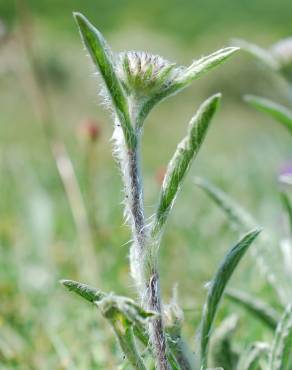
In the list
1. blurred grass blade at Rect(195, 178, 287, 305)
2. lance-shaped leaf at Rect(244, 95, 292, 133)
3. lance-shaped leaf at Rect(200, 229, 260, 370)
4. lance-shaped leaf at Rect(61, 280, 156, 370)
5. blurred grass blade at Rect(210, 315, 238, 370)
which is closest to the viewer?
lance-shaped leaf at Rect(61, 280, 156, 370)

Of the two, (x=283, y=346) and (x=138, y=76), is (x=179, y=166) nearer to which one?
(x=138, y=76)

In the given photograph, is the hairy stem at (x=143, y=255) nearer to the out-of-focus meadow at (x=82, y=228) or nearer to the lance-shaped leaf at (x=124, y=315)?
the lance-shaped leaf at (x=124, y=315)

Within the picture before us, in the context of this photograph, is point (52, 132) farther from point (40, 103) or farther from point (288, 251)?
point (288, 251)

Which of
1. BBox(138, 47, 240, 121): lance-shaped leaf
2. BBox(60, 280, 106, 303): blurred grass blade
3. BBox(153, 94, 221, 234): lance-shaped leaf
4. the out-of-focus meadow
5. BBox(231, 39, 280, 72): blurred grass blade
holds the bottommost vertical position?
the out-of-focus meadow

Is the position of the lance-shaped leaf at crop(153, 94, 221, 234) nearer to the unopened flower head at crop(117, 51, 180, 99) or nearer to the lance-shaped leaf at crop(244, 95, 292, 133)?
the unopened flower head at crop(117, 51, 180, 99)

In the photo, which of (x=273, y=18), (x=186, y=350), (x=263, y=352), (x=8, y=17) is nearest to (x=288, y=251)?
(x=263, y=352)

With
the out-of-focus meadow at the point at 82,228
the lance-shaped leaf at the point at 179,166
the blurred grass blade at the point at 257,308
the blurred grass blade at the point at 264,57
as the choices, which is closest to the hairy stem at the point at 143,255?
the lance-shaped leaf at the point at 179,166

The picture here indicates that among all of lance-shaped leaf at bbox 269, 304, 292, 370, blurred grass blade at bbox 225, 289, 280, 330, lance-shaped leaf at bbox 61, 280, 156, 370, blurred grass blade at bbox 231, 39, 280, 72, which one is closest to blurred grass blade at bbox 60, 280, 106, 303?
lance-shaped leaf at bbox 61, 280, 156, 370
